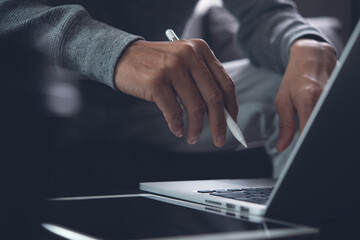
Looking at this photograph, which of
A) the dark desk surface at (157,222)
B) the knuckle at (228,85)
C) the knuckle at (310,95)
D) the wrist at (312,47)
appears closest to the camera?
the dark desk surface at (157,222)

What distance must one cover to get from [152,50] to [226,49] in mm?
926

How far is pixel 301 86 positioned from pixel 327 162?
37 centimetres

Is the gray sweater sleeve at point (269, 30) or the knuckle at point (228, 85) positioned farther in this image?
the gray sweater sleeve at point (269, 30)

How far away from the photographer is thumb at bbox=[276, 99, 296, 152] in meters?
0.70

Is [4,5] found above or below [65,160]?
above

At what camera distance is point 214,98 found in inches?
19.3

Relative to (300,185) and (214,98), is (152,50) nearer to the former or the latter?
(214,98)

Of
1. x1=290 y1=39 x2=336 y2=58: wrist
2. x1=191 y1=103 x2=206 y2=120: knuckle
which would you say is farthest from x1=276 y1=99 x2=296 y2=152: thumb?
x1=191 y1=103 x2=206 y2=120: knuckle

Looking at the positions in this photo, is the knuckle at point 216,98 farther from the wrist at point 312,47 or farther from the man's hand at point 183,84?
the wrist at point 312,47

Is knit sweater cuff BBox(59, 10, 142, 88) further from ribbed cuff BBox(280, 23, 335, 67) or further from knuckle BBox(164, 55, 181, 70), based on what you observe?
ribbed cuff BBox(280, 23, 335, 67)

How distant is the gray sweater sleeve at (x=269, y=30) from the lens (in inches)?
36.2

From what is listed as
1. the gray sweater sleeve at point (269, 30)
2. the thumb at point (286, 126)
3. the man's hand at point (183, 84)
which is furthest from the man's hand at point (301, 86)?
the man's hand at point (183, 84)

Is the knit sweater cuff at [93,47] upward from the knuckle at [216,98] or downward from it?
upward

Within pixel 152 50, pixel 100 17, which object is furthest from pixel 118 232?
pixel 100 17
